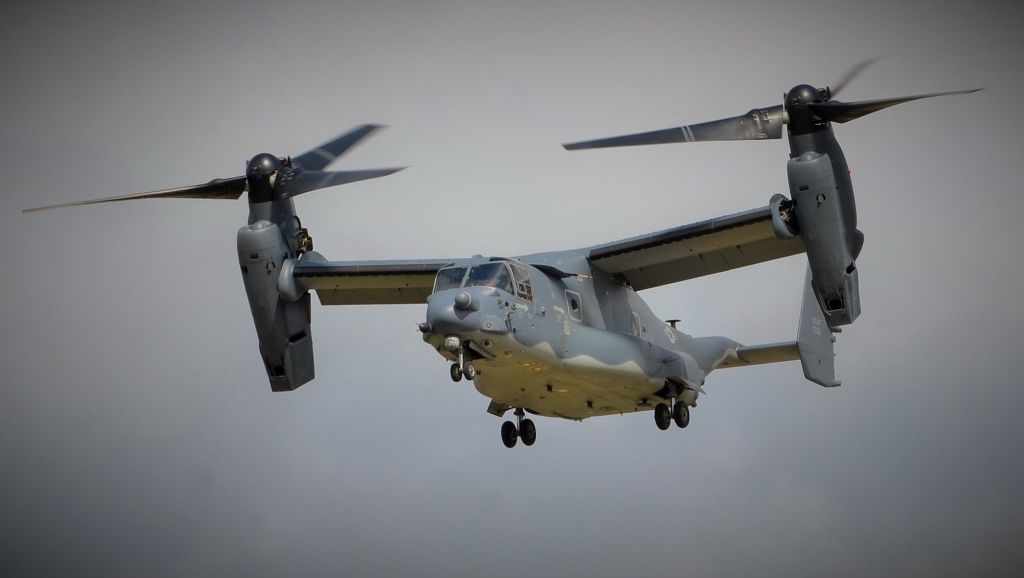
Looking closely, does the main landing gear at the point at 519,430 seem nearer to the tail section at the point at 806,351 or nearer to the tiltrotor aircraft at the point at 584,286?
the tiltrotor aircraft at the point at 584,286

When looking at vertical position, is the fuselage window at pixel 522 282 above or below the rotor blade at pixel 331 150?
below

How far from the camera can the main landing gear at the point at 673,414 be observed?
2164 cm

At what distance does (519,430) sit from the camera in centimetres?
2247

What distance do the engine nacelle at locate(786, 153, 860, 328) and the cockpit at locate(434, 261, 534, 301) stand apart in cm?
369

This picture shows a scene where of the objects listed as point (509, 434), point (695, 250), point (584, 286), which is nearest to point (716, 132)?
point (695, 250)

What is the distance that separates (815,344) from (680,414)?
9.04 feet

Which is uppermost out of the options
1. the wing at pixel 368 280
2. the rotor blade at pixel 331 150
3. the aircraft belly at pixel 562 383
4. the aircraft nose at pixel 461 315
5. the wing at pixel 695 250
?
the rotor blade at pixel 331 150

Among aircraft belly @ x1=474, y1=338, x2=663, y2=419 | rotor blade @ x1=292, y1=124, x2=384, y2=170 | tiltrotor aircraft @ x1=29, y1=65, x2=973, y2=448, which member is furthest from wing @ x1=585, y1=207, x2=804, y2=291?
rotor blade @ x1=292, y1=124, x2=384, y2=170

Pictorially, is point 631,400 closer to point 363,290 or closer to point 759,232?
point 759,232

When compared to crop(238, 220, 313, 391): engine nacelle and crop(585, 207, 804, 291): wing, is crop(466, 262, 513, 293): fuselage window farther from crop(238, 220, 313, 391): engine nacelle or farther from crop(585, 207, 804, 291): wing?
crop(238, 220, 313, 391): engine nacelle

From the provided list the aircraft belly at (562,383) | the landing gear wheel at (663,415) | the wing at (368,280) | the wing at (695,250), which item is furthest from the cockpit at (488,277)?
the landing gear wheel at (663,415)

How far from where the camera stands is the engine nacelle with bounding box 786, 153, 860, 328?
61.9ft

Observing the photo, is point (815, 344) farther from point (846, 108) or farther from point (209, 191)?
point (209, 191)

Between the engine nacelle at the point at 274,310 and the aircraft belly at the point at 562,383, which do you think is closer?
the aircraft belly at the point at 562,383
